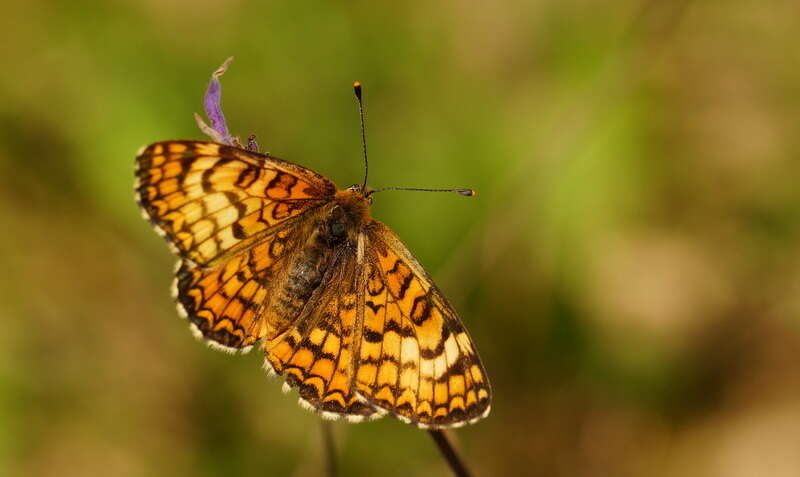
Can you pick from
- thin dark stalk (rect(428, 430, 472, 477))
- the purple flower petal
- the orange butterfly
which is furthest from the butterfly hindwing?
thin dark stalk (rect(428, 430, 472, 477))

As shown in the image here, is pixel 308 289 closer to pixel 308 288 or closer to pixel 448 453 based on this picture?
pixel 308 288

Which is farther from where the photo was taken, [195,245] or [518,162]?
[518,162]

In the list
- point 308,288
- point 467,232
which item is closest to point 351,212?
point 308,288

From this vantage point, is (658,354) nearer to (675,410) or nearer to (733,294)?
(675,410)

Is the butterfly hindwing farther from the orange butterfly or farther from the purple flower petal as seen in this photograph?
the purple flower petal

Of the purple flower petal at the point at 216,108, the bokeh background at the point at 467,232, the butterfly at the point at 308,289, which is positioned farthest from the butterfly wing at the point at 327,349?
the bokeh background at the point at 467,232

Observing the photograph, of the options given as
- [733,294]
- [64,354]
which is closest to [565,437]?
[733,294]
